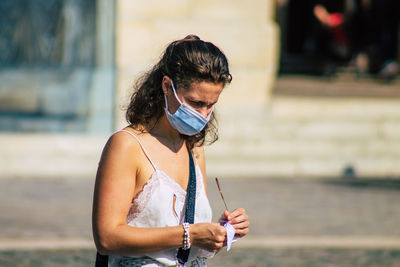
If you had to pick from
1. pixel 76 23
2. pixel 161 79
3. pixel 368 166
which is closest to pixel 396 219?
pixel 368 166

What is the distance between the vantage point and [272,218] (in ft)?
28.0

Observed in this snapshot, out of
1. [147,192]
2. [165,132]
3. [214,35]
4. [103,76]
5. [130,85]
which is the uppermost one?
[165,132]

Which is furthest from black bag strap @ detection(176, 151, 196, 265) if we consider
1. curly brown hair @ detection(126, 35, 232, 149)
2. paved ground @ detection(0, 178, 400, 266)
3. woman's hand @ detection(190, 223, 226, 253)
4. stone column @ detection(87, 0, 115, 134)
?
stone column @ detection(87, 0, 115, 134)

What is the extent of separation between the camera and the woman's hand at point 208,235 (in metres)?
2.70

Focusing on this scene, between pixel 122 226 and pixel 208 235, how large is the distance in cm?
29

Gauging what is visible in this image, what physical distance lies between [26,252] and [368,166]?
638 centimetres

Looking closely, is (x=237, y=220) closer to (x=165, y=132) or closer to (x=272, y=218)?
(x=165, y=132)

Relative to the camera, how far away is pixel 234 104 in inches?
484

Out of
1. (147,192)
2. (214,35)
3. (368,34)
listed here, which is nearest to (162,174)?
(147,192)

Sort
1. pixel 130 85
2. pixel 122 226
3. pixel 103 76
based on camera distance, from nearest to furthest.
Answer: pixel 122 226, pixel 130 85, pixel 103 76

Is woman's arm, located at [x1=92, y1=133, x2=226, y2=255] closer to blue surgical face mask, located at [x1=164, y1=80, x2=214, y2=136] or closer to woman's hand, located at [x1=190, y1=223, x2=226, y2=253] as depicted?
woman's hand, located at [x1=190, y1=223, x2=226, y2=253]

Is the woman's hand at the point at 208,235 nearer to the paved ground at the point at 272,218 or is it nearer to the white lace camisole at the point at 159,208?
the white lace camisole at the point at 159,208

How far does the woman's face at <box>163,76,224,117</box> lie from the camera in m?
2.80

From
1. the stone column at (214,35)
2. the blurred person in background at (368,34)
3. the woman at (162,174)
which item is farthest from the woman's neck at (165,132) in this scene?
the blurred person in background at (368,34)
